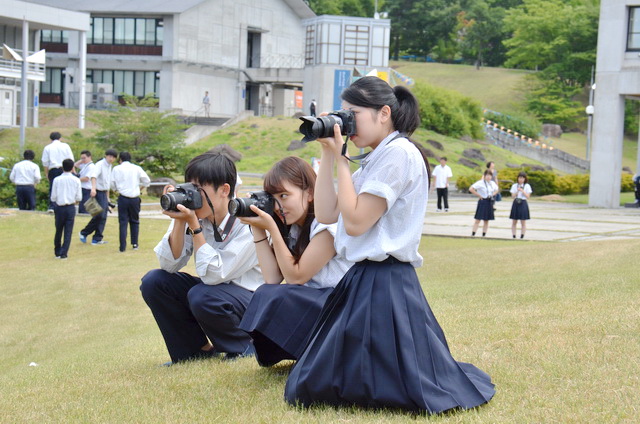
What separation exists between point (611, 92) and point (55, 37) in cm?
3682

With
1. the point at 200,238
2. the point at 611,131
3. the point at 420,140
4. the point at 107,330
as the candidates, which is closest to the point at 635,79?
the point at 611,131

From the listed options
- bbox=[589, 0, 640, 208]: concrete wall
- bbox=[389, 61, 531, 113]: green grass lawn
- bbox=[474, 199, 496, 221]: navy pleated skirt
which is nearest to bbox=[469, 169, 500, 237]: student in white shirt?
bbox=[474, 199, 496, 221]: navy pleated skirt

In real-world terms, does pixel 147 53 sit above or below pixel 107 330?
above

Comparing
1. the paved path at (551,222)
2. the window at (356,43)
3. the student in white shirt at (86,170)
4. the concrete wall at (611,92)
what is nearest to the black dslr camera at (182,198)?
the paved path at (551,222)

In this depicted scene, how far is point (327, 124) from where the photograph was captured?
3955 mm

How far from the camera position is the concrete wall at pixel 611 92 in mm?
29344

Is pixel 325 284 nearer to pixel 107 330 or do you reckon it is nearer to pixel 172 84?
pixel 107 330

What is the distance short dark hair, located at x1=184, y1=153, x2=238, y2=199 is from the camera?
17.9ft

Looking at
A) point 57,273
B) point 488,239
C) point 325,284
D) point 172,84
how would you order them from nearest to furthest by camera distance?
1. point 325,284
2. point 57,273
3. point 488,239
4. point 172,84

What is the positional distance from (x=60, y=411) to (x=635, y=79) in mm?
28570

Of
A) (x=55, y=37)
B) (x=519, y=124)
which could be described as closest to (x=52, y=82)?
(x=55, y=37)

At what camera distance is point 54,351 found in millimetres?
8523

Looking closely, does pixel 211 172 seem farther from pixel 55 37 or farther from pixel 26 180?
pixel 55 37

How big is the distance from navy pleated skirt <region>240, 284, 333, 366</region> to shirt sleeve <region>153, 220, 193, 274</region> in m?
1.13
